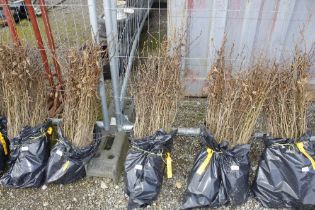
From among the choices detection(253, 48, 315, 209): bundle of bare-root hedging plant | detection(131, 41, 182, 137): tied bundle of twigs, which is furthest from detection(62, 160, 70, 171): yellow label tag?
detection(253, 48, 315, 209): bundle of bare-root hedging plant

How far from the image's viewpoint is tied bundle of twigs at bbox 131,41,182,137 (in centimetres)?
251

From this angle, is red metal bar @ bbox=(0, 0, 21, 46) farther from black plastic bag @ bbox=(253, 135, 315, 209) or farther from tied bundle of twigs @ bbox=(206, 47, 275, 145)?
black plastic bag @ bbox=(253, 135, 315, 209)

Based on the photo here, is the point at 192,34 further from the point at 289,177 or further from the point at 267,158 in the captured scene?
the point at 289,177

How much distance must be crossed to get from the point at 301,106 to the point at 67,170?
83.5 inches

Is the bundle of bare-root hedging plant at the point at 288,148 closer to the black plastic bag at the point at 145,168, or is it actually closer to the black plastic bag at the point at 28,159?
the black plastic bag at the point at 145,168

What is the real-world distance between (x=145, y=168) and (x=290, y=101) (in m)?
1.37

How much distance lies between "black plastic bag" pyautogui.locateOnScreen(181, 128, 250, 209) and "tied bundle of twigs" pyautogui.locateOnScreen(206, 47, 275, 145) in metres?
0.10

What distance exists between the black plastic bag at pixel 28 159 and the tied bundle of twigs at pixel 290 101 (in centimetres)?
209

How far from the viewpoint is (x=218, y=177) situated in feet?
8.30

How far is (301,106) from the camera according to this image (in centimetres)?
249

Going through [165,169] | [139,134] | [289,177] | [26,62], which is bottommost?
[165,169]

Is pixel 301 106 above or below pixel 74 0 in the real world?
below

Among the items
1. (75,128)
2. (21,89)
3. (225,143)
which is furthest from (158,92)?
A: (21,89)

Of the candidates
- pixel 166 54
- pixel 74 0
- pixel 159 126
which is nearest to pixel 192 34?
pixel 166 54
